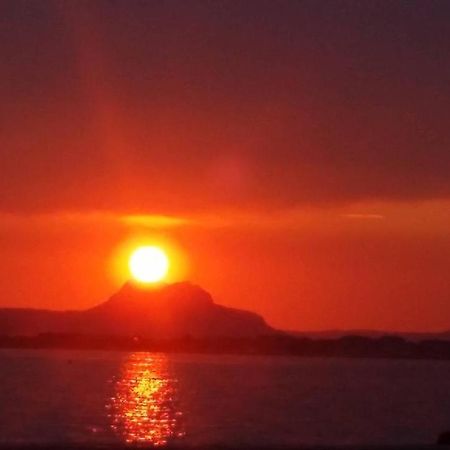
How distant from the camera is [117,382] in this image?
101 m

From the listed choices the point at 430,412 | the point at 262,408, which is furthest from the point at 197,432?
the point at 430,412

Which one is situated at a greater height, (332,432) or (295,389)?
(295,389)

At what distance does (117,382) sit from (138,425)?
5170 cm

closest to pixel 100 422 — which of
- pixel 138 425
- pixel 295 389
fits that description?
pixel 138 425

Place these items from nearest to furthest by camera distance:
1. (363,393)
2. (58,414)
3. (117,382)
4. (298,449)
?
1. (298,449)
2. (58,414)
3. (363,393)
4. (117,382)

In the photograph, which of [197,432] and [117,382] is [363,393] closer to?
[117,382]

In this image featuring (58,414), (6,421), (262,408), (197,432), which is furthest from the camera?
(262,408)

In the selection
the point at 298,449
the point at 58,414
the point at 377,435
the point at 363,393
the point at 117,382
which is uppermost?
the point at 117,382

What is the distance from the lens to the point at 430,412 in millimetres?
63344

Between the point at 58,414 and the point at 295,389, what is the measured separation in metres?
39.9

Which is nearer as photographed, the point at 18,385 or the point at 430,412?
the point at 430,412

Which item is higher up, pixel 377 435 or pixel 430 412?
pixel 430 412

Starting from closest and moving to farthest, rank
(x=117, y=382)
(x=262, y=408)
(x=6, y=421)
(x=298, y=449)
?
(x=298, y=449)
(x=6, y=421)
(x=262, y=408)
(x=117, y=382)

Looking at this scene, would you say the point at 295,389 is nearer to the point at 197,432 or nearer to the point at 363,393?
the point at 363,393
